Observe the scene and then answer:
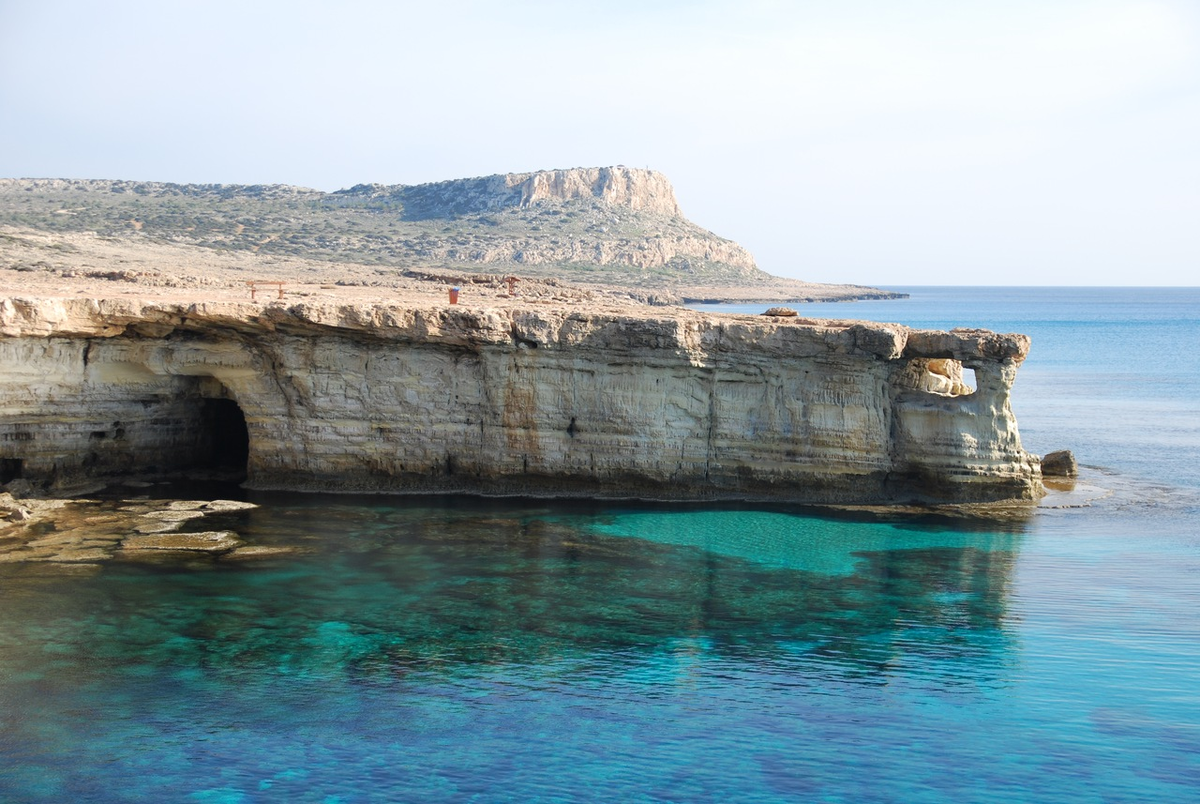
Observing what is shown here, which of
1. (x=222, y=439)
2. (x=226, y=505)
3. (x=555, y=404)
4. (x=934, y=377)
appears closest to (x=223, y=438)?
(x=222, y=439)

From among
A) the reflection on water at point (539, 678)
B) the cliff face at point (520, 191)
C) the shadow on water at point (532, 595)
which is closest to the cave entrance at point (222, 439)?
the shadow on water at point (532, 595)

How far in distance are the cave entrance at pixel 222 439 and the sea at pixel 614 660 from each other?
2.30 metres

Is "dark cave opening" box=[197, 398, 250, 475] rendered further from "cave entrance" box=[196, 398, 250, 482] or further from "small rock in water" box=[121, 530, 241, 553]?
"small rock in water" box=[121, 530, 241, 553]

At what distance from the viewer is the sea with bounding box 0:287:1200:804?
1158 centimetres

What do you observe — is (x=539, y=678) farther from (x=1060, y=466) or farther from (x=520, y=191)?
(x=520, y=191)

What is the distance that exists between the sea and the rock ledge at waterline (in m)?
1.01

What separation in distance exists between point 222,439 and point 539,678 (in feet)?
49.4

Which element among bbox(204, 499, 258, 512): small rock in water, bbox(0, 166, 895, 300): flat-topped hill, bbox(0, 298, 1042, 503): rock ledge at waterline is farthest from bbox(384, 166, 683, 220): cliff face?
bbox(204, 499, 258, 512): small rock in water

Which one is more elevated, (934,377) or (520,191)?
(520,191)

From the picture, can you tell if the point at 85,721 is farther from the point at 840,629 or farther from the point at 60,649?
the point at 840,629

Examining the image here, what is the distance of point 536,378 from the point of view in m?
23.0

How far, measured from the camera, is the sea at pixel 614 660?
11578 millimetres

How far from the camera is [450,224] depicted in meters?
97.3

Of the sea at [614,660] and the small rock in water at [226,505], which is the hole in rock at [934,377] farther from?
the small rock in water at [226,505]
